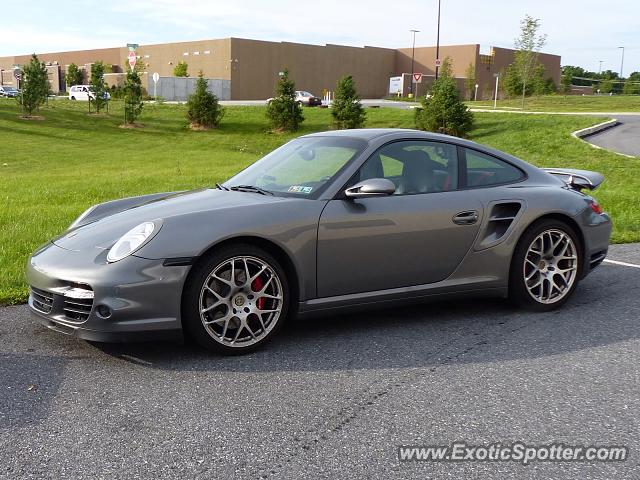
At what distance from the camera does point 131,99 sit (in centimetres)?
3569

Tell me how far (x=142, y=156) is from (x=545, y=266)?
22.2 metres

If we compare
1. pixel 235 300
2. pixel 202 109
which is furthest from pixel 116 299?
pixel 202 109

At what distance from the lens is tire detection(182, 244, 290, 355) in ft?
13.3

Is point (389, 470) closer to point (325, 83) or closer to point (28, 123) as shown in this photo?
point (28, 123)

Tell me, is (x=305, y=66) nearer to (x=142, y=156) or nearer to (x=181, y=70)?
(x=181, y=70)

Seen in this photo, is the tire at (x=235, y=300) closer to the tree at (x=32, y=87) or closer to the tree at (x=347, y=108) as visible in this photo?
the tree at (x=347, y=108)

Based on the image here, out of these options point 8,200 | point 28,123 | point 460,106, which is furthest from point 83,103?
point 8,200

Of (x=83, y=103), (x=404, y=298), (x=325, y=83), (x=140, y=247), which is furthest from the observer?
(x=325, y=83)

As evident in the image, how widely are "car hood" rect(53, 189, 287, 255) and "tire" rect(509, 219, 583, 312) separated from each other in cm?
190

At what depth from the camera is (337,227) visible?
443cm

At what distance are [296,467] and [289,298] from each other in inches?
65.8

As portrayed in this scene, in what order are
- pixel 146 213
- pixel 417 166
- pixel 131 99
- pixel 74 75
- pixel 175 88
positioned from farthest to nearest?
pixel 74 75, pixel 175 88, pixel 131 99, pixel 417 166, pixel 146 213

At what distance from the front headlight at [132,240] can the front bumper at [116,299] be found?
0.06 metres

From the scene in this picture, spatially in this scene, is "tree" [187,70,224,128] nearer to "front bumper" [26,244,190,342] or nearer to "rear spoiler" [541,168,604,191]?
"rear spoiler" [541,168,604,191]
